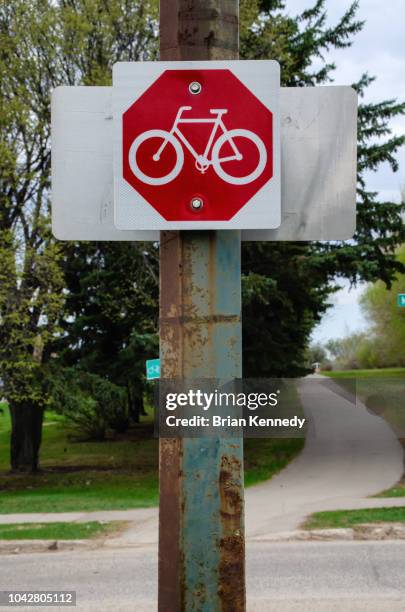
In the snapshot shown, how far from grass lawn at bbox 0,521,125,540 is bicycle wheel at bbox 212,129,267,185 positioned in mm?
11281

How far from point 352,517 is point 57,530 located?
16.0 feet

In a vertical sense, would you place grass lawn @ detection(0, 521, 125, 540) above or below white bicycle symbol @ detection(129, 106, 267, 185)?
below

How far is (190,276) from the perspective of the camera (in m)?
2.36

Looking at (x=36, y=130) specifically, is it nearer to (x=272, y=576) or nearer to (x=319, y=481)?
(x=319, y=481)

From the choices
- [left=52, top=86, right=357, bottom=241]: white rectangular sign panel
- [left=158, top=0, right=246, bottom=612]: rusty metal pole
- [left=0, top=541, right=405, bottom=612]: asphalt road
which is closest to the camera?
[left=158, top=0, right=246, bottom=612]: rusty metal pole

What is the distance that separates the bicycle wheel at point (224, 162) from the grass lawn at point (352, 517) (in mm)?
11562

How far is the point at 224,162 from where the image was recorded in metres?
2.35

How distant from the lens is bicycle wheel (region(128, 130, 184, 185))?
2.35m

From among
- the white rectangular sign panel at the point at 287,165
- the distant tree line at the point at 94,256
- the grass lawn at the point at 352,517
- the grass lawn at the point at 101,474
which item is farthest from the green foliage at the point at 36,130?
the white rectangular sign panel at the point at 287,165

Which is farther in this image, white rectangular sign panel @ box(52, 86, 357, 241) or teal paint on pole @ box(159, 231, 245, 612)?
white rectangular sign panel @ box(52, 86, 357, 241)

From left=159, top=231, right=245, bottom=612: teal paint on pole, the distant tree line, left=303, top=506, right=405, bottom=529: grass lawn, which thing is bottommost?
left=303, top=506, right=405, bottom=529: grass lawn

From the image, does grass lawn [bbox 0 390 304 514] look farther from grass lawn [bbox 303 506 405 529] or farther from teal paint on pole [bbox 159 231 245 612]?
teal paint on pole [bbox 159 231 245 612]

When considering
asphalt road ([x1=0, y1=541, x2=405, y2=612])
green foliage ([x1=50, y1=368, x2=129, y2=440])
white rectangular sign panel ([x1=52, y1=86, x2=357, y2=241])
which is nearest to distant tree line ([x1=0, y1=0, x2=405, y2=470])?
green foliage ([x1=50, y1=368, x2=129, y2=440])

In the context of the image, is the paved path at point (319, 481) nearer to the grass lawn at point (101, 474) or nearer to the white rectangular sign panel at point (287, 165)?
the grass lawn at point (101, 474)
